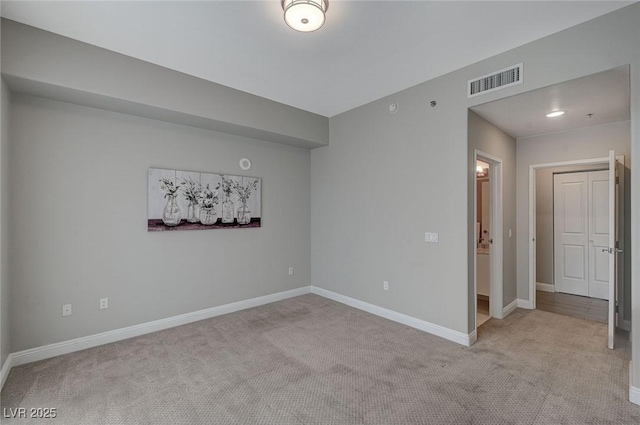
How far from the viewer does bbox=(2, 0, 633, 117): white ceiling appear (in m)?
2.22

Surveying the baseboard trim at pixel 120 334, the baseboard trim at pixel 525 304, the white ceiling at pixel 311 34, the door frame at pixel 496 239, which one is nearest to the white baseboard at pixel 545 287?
the baseboard trim at pixel 525 304

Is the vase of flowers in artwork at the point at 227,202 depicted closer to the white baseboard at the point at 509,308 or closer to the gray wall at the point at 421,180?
the gray wall at the point at 421,180

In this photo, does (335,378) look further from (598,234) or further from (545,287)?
(598,234)

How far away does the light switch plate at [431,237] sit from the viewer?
344 cm

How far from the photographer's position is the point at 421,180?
3.57m

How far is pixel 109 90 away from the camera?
9.30 feet

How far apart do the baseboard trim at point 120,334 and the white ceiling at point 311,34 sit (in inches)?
117

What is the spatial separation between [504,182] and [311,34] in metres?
3.29

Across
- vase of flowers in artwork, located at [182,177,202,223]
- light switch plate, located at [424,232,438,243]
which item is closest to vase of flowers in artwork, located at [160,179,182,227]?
vase of flowers in artwork, located at [182,177,202,223]

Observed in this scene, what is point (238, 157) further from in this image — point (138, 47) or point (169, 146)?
point (138, 47)

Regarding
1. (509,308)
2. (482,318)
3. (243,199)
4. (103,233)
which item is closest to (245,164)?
(243,199)

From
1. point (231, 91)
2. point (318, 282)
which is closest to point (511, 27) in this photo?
point (231, 91)

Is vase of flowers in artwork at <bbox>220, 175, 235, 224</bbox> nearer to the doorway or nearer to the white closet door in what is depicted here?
the doorway

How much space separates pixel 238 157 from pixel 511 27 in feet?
11.3
